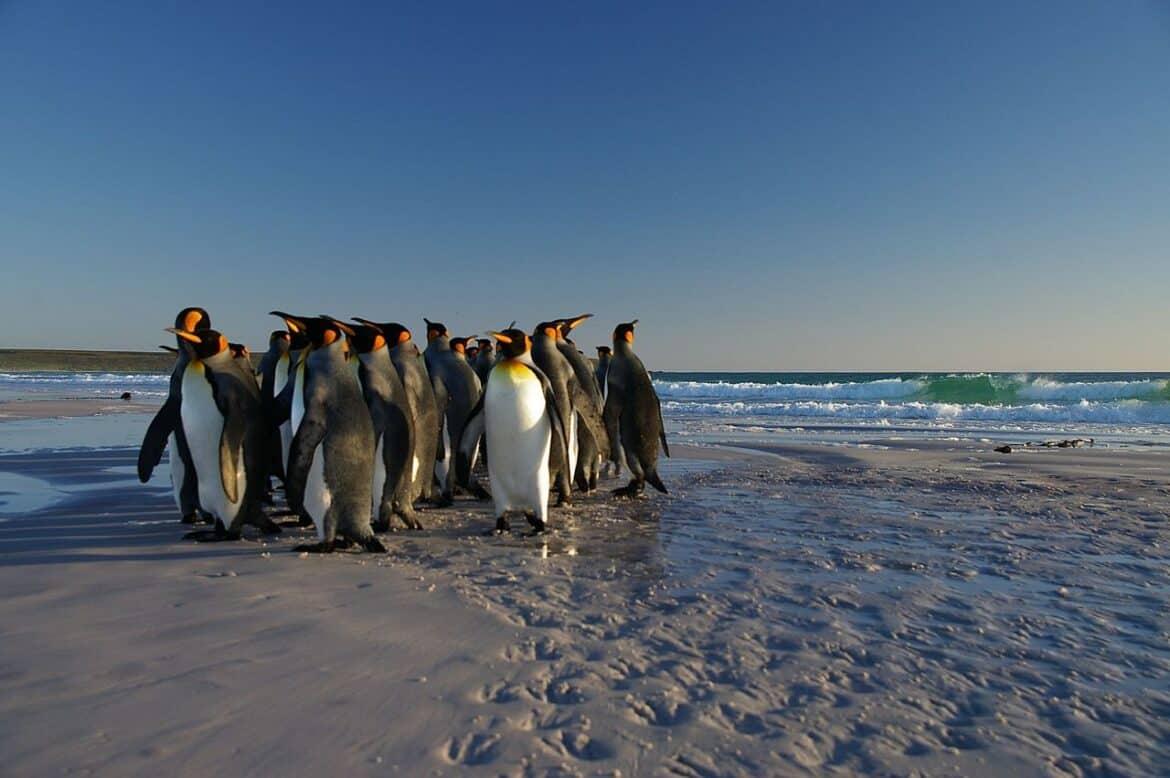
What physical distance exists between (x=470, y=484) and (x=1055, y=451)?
9576mm

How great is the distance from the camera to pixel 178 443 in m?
5.47

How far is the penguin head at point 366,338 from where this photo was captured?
5484mm

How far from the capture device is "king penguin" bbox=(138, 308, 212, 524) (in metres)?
5.48

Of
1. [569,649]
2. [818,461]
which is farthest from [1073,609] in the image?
[818,461]

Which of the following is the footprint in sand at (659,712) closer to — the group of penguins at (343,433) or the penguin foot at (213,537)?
the group of penguins at (343,433)

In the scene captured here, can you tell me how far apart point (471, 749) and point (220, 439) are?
367cm

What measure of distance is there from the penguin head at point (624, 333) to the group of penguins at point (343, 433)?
0.92 metres

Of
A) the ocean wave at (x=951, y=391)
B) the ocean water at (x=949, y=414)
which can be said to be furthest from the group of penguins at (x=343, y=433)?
the ocean wave at (x=951, y=391)

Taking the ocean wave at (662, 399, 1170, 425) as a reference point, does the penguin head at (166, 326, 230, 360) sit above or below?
above

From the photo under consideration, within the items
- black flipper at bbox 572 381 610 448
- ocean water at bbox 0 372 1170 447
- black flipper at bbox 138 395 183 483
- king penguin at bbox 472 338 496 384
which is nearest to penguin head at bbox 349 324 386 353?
black flipper at bbox 138 395 183 483

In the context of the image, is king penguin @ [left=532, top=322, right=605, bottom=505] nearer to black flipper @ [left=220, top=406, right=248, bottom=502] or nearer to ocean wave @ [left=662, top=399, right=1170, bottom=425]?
black flipper @ [left=220, top=406, right=248, bottom=502]

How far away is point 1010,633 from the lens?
330 cm

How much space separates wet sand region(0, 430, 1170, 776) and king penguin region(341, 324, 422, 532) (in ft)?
1.09

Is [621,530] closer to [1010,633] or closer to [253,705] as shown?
[1010,633]
